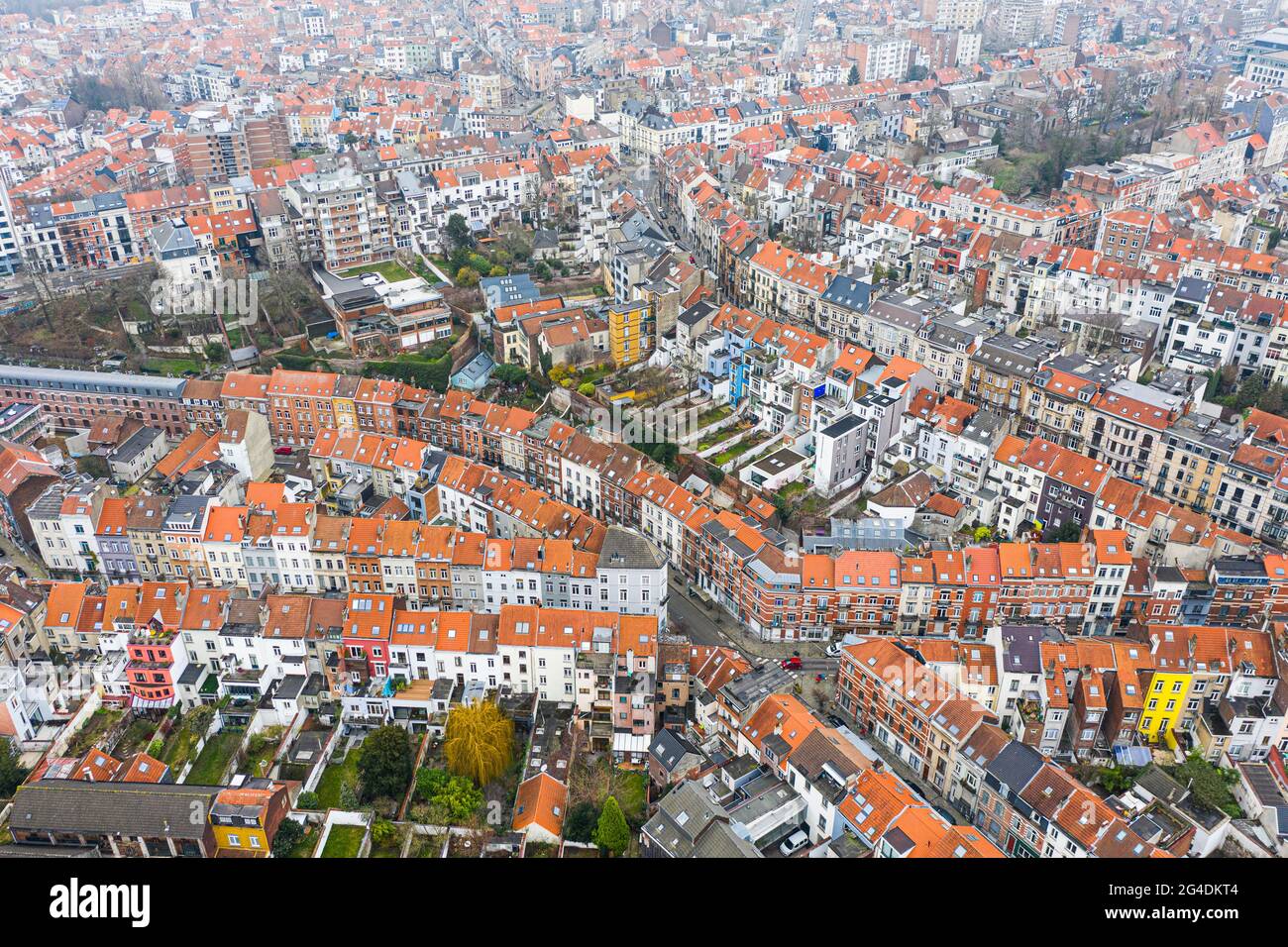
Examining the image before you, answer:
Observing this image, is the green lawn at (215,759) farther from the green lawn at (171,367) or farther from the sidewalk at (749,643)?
the green lawn at (171,367)

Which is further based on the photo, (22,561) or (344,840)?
(22,561)

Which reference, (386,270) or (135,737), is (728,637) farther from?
(386,270)

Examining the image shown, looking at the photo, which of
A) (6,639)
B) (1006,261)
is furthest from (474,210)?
(6,639)

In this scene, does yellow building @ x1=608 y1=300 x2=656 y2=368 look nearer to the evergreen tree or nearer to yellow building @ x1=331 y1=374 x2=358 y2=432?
yellow building @ x1=331 y1=374 x2=358 y2=432

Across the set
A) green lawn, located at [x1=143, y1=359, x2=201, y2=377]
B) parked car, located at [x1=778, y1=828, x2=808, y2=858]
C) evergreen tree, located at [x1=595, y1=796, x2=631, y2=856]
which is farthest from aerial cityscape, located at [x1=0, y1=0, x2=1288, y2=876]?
green lawn, located at [x1=143, y1=359, x2=201, y2=377]

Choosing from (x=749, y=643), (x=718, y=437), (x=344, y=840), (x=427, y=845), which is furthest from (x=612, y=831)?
(x=718, y=437)
